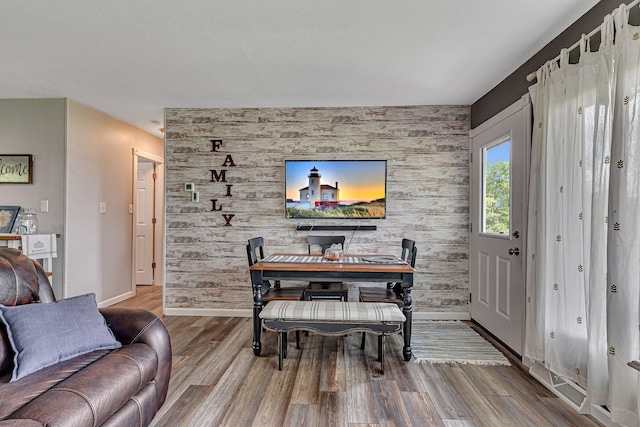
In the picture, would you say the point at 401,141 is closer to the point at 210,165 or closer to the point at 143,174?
the point at 210,165

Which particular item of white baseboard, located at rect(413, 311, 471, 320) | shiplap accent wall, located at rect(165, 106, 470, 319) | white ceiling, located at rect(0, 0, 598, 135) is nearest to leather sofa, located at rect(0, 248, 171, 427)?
white ceiling, located at rect(0, 0, 598, 135)

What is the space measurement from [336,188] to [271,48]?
1.74 meters

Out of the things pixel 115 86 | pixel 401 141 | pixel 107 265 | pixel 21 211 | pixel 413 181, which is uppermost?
pixel 115 86

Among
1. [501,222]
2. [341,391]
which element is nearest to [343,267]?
[341,391]

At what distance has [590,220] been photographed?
1.93 m

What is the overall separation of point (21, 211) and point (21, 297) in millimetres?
2562

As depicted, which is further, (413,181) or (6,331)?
(413,181)

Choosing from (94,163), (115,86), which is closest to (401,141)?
(115,86)

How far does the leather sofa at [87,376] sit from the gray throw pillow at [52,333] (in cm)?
3

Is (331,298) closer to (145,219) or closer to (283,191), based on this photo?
(283,191)

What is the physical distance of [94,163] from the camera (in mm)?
4078

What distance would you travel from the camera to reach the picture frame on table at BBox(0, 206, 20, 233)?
3627mm

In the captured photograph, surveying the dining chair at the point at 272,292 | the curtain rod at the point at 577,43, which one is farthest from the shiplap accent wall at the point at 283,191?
the curtain rod at the point at 577,43

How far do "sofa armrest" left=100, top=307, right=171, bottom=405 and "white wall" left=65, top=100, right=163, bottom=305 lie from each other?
2.40 metres
